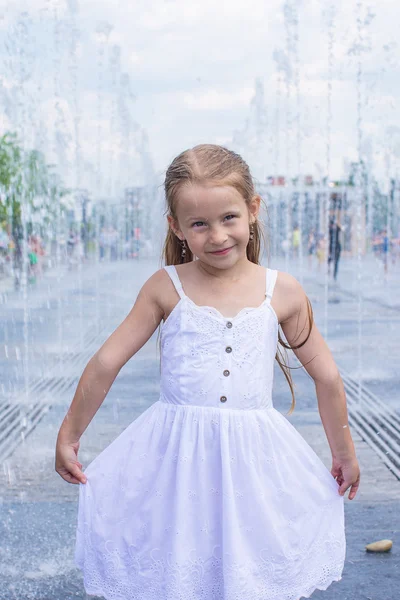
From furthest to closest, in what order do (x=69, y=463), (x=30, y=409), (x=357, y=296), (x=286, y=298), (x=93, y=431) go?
(x=357, y=296), (x=30, y=409), (x=93, y=431), (x=286, y=298), (x=69, y=463)

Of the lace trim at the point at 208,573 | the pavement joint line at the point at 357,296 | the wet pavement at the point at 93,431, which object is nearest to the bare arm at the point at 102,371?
the lace trim at the point at 208,573

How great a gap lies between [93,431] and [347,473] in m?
2.80

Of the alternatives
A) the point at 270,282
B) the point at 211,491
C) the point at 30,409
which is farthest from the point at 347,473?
the point at 30,409

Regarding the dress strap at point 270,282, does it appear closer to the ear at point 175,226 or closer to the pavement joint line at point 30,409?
the ear at point 175,226

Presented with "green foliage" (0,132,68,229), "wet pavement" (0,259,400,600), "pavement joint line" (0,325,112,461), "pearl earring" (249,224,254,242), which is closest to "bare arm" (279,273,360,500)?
"pearl earring" (249,224,254,242)

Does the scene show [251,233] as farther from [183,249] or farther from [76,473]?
[76,473]

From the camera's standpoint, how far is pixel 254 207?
7.20 ft

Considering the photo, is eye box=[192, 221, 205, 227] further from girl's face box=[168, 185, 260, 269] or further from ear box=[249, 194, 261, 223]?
ear box=[249, 194, 261, 223]

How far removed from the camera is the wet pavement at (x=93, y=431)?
3010 millimetres

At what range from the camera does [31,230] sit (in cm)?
2941

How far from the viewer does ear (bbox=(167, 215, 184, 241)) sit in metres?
2.19

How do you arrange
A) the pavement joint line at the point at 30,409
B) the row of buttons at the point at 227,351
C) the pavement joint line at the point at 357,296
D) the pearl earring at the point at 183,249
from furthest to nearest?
the pavement joint line at the point at 357,296
the pavement joint line at the point at 30,409
the pearl earring at the point at 183,249
the row of buttons at the point at 227,351

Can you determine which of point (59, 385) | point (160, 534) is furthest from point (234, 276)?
point (59, 385)

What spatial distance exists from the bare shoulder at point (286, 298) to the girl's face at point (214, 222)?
0.47 ft
